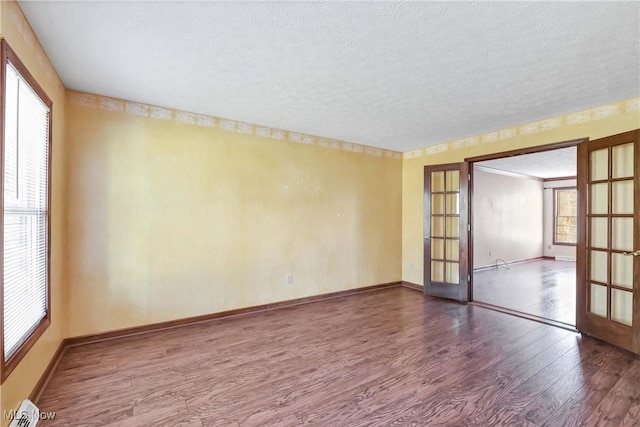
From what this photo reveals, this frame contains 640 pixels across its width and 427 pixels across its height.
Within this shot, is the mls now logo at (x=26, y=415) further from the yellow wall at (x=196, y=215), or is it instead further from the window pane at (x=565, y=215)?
the window pane at (x=565, y=215)

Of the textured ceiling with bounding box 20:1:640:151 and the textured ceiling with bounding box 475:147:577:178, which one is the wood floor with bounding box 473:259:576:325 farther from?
the textured ceiling with bounding box 20:1:640:151

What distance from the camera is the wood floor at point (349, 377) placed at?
6.15 ft

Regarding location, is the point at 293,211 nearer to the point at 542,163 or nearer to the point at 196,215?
the point at 196,215

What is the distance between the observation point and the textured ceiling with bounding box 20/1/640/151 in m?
1.74

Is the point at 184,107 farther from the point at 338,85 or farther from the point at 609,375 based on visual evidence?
the point at 609,375

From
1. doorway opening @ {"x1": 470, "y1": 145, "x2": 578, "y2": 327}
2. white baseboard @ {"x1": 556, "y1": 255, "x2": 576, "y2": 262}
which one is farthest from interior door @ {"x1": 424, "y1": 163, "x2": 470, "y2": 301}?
white baseboard @ {"x1": 556, "y1": 255, "x2": 576, "y2": 262}

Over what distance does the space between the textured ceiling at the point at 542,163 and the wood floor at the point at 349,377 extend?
3.47m

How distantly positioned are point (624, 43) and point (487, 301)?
351 centimetres

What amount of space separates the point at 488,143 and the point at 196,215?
4.09 metres

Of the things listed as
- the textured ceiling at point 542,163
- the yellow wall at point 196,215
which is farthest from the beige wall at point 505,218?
the yellow wall at point 196,215

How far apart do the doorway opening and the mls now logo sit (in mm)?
4803

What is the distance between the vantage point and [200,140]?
3.47m

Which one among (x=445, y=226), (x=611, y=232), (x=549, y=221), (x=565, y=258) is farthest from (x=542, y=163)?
(x=611, y=232)

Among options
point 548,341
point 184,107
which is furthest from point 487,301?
point 184,107
